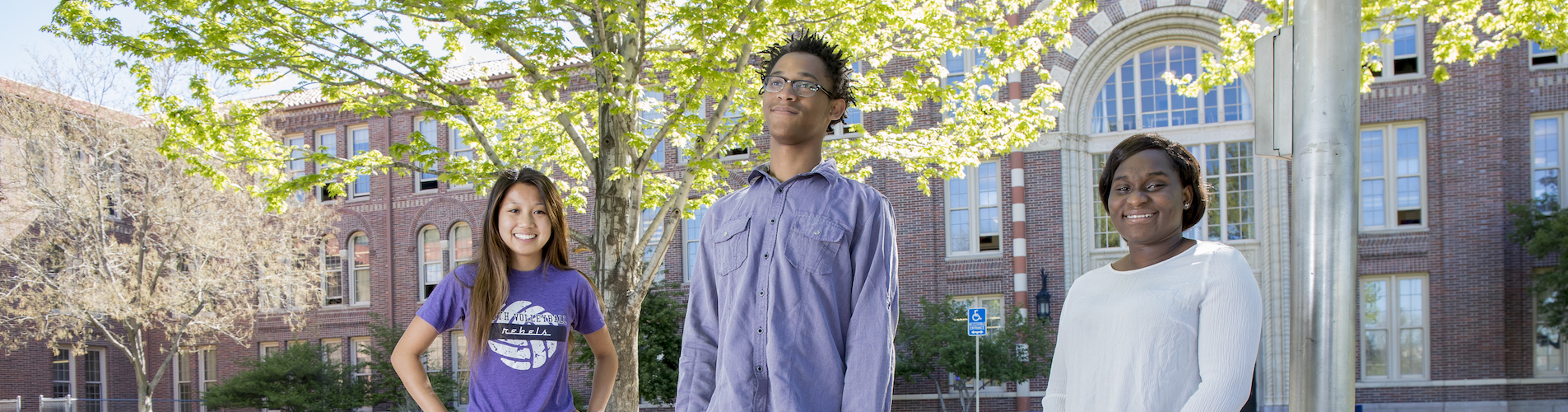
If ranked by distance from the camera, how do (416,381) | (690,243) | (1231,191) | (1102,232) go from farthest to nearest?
(690,243), (1102,232), (1231,191), (416,381)

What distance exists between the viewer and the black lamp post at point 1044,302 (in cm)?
2183

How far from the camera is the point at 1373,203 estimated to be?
21266 mm

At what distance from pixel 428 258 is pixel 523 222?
84.1 feet

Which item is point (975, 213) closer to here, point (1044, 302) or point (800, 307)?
point (1044, 302)

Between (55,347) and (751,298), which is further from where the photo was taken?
(55,347)

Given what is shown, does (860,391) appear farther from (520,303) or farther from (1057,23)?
(1057,23)

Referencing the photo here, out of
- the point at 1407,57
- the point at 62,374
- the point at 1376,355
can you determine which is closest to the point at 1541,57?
→ the point at 1407,57

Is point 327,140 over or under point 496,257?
over

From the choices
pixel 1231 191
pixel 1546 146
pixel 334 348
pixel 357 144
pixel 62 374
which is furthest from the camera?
pixel 357 144

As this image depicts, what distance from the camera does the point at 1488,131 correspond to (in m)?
20.2

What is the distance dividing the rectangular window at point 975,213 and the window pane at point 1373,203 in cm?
693

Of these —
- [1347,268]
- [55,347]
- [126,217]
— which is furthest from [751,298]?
[126,217]

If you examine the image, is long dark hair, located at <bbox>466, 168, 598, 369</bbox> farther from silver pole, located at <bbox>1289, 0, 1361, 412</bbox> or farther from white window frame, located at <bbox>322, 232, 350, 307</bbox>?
white window frame, located at <bbox>322, 232, 350, 307</bbox>

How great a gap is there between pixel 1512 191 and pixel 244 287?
2627 centimetres
